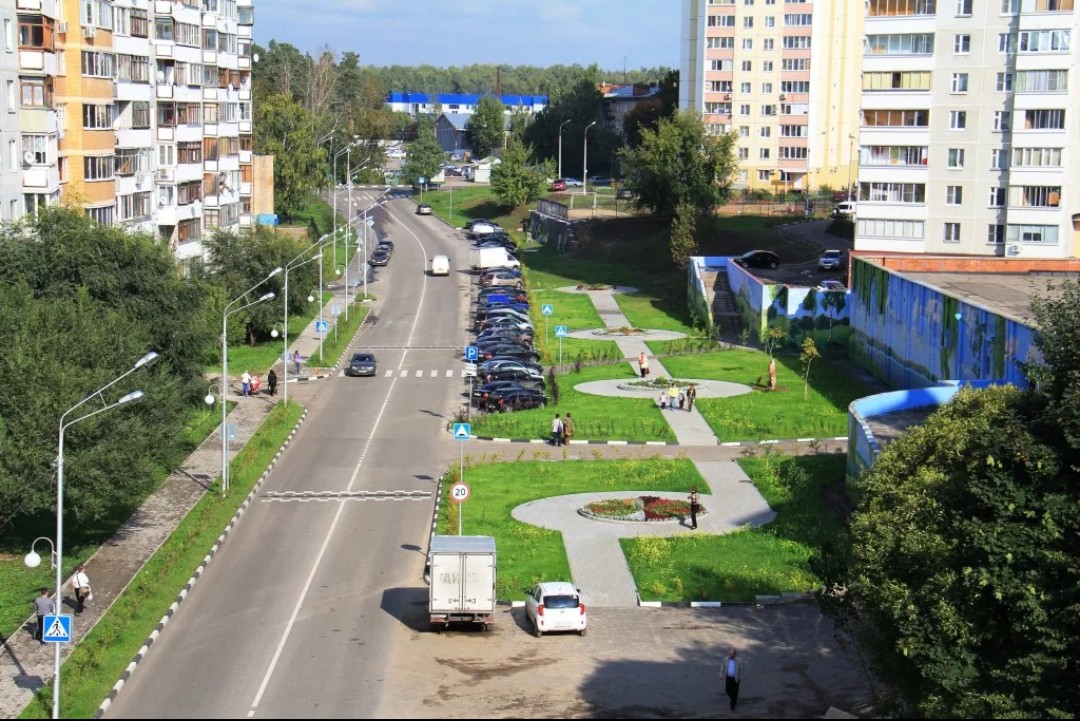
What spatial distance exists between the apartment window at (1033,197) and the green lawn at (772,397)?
12.7 m

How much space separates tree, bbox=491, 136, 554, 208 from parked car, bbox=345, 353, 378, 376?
222 ft

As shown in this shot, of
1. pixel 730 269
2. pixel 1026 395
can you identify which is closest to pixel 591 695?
pixel 1026 395

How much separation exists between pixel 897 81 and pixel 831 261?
14534mm

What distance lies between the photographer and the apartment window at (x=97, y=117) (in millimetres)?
60438

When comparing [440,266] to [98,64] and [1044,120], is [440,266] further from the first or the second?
[1044,120]

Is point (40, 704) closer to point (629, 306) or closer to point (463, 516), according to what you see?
point (463, 516)

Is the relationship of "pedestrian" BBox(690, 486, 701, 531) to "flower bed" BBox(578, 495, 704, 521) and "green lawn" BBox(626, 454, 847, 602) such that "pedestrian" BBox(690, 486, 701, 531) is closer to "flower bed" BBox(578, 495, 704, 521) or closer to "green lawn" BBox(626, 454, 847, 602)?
"flower bed" BBox(578, 495, 704, 521)

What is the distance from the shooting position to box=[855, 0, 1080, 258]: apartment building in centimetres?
7094

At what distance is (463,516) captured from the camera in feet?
139

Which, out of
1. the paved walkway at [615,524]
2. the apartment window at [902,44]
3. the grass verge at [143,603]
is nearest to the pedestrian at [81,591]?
the grass verge at [143,603]

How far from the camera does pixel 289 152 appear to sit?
115 m

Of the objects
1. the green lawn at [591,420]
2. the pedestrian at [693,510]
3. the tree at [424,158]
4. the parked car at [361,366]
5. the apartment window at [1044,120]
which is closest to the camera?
the pedestrian at [693,510]

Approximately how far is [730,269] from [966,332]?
3223 centimetres

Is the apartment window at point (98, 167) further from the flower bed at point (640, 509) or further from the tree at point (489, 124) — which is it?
the tree at point (489, 124)
